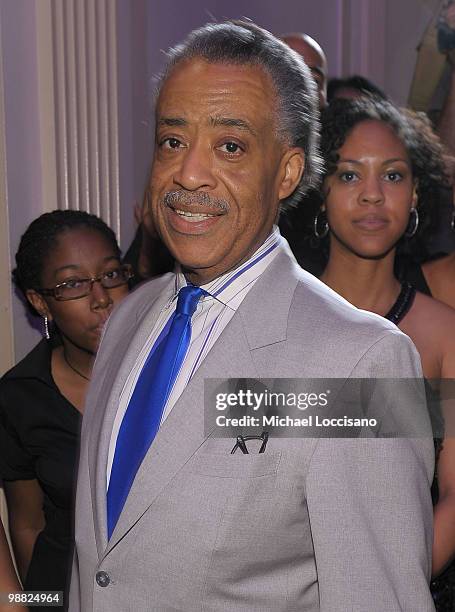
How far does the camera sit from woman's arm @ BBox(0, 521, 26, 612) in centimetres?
156

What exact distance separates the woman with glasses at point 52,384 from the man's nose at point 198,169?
36.6 inches

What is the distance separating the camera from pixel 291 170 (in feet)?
A: 4.40

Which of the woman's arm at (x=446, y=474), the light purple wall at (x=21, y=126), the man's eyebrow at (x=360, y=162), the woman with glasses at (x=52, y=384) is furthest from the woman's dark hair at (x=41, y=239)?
the woman's arm at (x=446, y=474)

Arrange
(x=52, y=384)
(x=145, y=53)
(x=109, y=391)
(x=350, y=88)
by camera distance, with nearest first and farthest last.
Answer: (x=109, y=391)
(x=52, y=384)
(x=350, y=88)
(x=145, y=53)

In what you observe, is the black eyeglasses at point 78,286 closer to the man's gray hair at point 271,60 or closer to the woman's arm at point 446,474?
the woman's arm at point 446,474

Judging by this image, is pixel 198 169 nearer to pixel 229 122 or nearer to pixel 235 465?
pixel 229 122

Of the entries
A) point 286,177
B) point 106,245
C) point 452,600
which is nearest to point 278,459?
point 286,177

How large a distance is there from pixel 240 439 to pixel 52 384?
3.26ft

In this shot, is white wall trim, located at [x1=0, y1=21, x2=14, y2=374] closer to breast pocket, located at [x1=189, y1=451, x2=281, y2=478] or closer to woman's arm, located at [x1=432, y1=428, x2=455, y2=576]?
woman's arm, located at [x1=432, y1=428, x2=455, y2=576]

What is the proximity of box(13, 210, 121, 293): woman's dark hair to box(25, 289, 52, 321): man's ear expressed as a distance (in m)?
0.02

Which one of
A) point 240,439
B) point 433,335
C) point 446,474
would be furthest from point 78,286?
point 240,439

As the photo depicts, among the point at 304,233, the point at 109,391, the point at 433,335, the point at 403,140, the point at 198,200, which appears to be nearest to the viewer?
the point at 198,200

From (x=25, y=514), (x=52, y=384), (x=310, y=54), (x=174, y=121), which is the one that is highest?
(x=174, y=121)

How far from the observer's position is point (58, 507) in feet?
6.72
